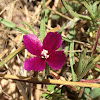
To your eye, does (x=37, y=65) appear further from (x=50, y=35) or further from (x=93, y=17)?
(x=93, y=17)

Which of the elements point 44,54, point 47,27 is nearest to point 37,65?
point 44,54

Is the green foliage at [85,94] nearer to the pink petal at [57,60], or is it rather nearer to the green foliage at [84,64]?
the green foliage at [84,64]

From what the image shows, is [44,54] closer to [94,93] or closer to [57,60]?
[57,60]

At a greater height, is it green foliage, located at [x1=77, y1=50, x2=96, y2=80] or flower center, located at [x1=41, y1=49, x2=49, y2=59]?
flower center, located at [x1=41, y1=49, x2=49, y2=59]

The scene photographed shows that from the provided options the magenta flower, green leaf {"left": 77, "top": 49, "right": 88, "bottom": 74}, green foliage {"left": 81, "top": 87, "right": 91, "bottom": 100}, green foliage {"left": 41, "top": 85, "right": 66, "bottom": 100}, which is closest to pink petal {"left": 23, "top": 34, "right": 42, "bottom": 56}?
the magenta flower

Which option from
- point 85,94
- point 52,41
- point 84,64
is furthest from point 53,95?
point 52,41

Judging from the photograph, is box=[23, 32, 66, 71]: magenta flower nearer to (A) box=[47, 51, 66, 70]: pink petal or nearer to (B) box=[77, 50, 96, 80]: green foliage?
(A) box=[47, 51, 66, 70]: pink petal

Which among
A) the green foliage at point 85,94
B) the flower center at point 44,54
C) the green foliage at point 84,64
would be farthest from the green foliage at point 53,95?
the flower center at point 44,54

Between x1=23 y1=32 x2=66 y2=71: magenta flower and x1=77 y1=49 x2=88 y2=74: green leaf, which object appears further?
x1=77 y1=49 x2=88 y2=74: green leaf

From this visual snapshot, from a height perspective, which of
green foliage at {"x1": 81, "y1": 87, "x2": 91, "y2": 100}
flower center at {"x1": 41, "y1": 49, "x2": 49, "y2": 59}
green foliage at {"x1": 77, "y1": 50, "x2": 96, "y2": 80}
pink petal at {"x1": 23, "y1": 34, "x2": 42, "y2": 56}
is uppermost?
pink petal at {"x1": 23, "y1": 34, "x2": 42, "y2": 56}
